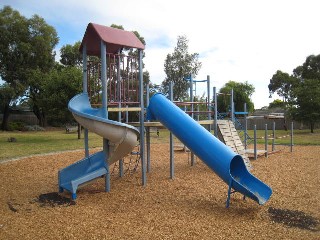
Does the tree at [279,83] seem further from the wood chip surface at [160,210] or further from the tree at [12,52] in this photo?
the wood chip surface at [160,210]

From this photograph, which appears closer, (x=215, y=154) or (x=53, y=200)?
(x=215, y=154)

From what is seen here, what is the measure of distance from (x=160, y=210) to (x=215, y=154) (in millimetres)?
1448

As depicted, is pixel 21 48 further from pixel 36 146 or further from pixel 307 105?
pixel 307 105

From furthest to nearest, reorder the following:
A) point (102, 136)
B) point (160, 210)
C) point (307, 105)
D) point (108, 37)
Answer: point (307, 105) < point (108, 37) < point (102, 136) < point (160, 210)

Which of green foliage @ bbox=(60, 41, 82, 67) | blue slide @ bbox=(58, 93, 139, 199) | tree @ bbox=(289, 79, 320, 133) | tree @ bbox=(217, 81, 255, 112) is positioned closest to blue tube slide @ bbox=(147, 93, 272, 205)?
blue slide @ bbox=(58, 93, 139, 199)

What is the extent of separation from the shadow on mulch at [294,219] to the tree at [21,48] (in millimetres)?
32295

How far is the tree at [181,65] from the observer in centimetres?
3988

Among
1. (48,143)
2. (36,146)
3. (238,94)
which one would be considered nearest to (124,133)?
(36,146)

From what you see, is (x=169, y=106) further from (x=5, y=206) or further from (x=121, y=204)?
(x=5, y=206)

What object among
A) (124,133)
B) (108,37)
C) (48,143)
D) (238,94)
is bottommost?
(48,143)

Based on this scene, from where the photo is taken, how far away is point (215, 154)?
19.3 ft

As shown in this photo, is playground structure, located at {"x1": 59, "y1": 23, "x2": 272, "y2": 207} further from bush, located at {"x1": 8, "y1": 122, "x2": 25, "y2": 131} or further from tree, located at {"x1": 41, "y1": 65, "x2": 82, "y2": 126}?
bush, located at {"x1": 8, "y1": 122, "x2": 25, "y2": 131}

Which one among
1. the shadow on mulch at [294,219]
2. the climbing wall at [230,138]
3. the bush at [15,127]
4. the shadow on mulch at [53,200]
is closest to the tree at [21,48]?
the bush at [15,127]

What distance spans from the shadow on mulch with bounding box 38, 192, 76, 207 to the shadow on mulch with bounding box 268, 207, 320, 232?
3.77m
